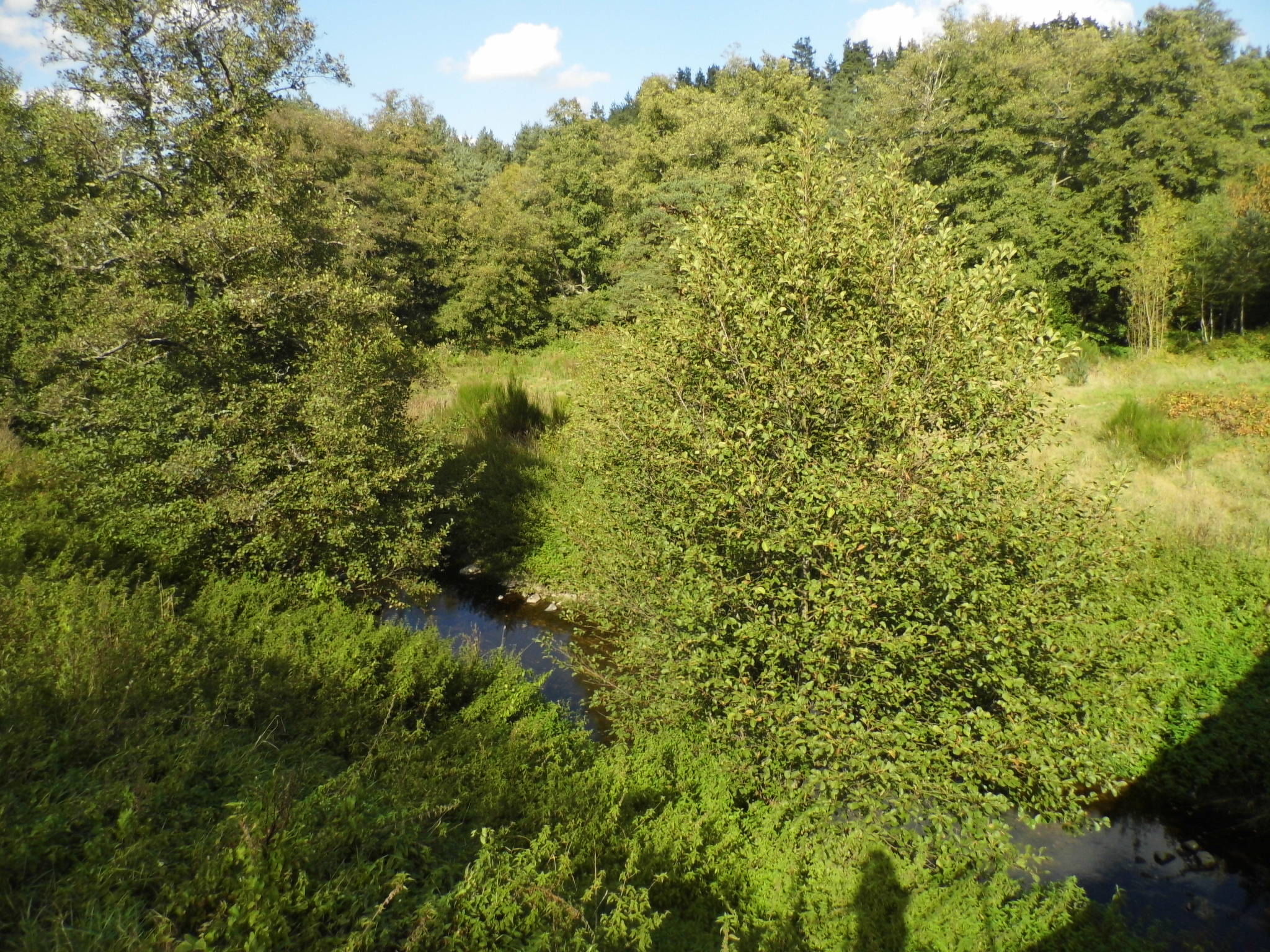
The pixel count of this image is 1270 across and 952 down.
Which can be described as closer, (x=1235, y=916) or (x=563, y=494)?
(x=1235, y=916)

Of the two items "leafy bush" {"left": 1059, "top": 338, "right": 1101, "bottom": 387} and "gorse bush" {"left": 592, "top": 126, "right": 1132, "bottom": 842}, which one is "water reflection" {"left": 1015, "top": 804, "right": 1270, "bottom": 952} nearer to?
"gorse bush" {"left": 592, "top": 126, "right": 1132, "bottom": 842}

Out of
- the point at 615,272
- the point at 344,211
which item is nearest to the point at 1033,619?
the point at 344,211

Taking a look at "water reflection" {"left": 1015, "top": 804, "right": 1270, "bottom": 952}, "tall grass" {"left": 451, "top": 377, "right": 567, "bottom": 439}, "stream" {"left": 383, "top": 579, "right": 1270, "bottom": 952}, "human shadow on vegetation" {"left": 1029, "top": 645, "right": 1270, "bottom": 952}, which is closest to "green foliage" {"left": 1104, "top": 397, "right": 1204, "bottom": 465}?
"human shadow on vegetation" {"left": 1029, "top": 645, "right": 1270, "bottom": 952}

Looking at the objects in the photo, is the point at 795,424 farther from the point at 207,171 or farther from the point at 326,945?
the point at 207,171

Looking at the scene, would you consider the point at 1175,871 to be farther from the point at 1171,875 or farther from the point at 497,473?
the point at 497,473

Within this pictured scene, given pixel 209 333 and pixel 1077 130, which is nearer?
pixel 209 333

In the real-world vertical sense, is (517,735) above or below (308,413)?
below

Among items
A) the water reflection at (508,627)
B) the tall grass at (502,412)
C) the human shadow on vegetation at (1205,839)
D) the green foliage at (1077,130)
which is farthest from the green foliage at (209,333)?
the green foliage at (1077,130)

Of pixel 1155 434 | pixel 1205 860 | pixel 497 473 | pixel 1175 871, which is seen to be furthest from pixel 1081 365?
pixel 497 473
